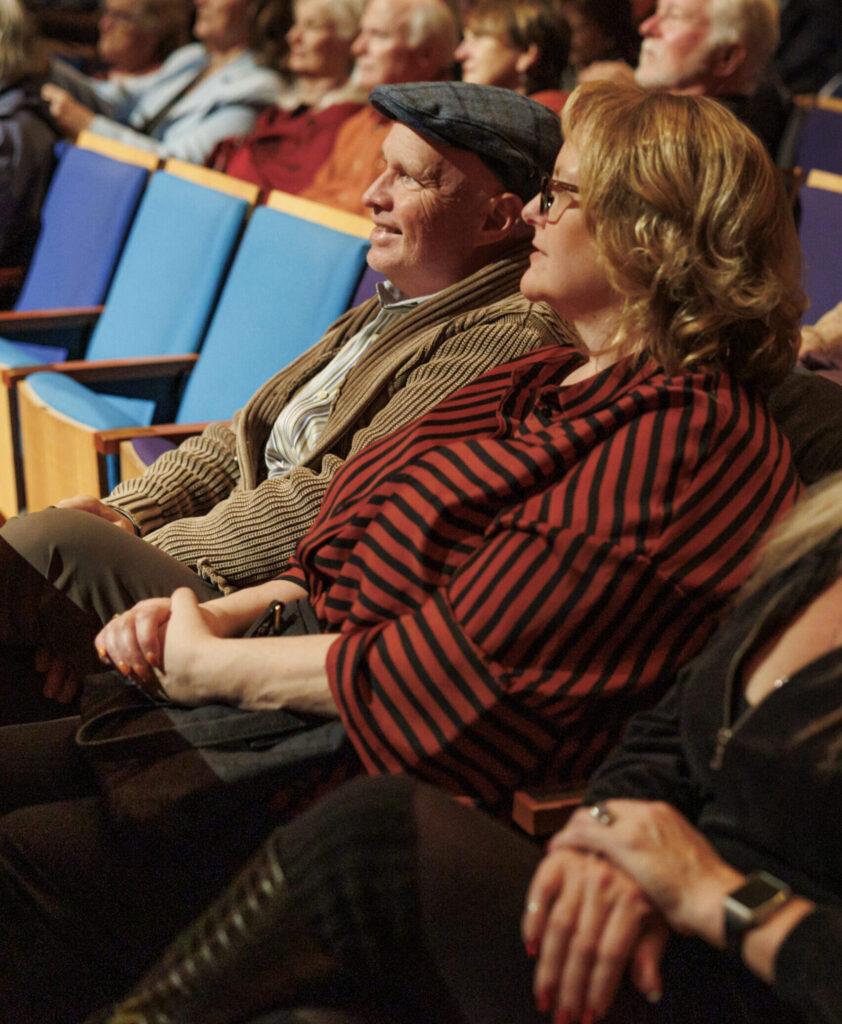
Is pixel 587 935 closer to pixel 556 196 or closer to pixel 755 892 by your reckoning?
pixel 755 892

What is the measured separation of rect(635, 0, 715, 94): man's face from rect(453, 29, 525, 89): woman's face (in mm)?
563

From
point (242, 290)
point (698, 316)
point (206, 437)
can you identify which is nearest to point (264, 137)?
point (242, 290)

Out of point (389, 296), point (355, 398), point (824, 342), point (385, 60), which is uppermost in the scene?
point (385, 60)

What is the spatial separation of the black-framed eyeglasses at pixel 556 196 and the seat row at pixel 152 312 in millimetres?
844

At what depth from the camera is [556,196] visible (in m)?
1.31

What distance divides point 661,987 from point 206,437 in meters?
1.29

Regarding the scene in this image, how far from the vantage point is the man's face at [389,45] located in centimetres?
353

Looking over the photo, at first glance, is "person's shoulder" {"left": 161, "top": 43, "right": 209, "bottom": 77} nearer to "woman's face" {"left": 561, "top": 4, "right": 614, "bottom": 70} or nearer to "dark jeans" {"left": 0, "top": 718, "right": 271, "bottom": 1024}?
"woman's face" {"left": 561, "top": 4, "right": 614, "bottom": 70}

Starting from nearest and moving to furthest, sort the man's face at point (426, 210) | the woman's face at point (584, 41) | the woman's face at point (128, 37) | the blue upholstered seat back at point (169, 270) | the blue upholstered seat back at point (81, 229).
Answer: the man's face at point (426, 210) < the blue upholstered seat back at point (169, 270) < the blue upholstered seat back at point (81, 229) < the woman's face at point (584, 41) < the woman's face at point (128, 37)

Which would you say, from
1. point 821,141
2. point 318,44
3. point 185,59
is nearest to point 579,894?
point 821,141

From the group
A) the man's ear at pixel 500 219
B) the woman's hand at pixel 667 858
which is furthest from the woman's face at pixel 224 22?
the woman's hand at pixel 667 858

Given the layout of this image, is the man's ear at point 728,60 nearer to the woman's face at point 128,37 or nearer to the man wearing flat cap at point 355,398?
the man wearing flat cap at point 355,398

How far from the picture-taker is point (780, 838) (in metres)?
0.89

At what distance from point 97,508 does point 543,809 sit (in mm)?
969
